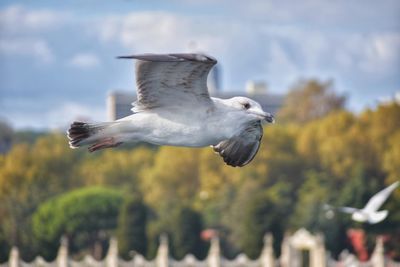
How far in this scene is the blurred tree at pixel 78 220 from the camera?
56.0m

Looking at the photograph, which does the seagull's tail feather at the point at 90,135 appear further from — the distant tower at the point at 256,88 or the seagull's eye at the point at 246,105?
the distant tower at the point at 256,88

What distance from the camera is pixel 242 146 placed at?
52.1ft

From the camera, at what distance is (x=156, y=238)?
5347 centimetres

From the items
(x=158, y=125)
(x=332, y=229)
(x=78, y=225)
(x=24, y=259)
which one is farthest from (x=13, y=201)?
(x=158, y=125)

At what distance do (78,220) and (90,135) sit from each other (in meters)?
44.1

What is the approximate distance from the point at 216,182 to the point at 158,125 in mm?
55609

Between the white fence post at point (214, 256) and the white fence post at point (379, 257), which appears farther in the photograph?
the white fence post at point (214, 256)

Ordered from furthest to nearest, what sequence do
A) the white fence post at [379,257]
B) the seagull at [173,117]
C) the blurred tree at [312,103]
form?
the blurred tree at [312,103]
the white fence post at [379,257]
the seagull at [173,117]

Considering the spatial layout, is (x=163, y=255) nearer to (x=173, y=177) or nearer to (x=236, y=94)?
(x=173, y=177)

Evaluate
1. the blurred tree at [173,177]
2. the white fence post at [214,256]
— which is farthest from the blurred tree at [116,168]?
the white fence post at [214,256]

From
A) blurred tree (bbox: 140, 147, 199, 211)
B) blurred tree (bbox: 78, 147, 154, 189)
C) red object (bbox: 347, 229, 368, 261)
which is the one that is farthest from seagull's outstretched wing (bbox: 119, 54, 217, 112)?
blurred tree (bbox: 78, 147, 154, 189)

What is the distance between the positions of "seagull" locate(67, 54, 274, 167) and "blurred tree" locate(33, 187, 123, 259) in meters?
40.3

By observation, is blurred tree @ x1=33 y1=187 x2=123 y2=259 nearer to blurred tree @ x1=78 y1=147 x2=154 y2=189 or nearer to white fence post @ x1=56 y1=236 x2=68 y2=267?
white fence post @ x1=56 y1=236 x2=68 y2=267

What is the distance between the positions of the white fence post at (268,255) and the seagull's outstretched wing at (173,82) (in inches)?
1384
